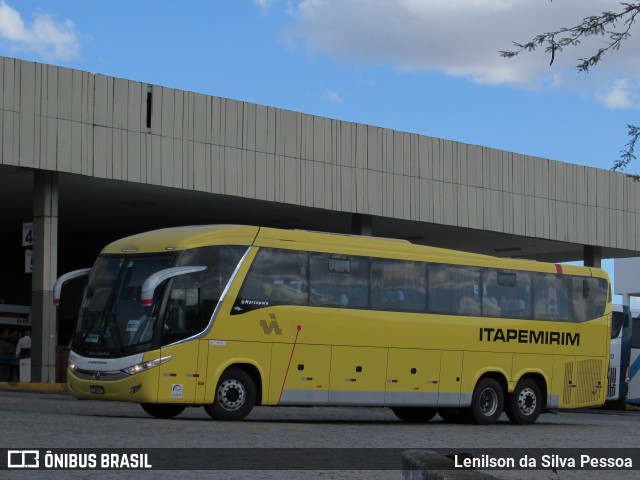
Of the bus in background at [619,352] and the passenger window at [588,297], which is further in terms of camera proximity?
the bus in background at [619,352]

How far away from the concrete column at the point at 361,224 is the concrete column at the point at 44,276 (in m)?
9.93

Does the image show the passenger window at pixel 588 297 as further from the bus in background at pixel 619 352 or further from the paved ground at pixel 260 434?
the bus in background at pixel 619 352

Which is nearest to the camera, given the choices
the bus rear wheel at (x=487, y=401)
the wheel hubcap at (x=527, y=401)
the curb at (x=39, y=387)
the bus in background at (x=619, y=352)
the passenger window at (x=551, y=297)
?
the bus rear wheel at (x=487, y=401)

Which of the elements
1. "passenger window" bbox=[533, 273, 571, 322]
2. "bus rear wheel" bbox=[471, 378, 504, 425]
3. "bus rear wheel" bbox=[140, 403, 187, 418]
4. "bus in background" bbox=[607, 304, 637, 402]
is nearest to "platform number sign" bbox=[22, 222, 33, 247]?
"bus rear wheel" bbox=[140, 403, 187, 418]

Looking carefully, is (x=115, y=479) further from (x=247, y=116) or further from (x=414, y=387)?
(x=247, y=116)

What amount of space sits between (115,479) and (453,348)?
13.0m

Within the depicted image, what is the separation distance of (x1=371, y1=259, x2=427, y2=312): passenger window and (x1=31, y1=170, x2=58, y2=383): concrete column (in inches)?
420

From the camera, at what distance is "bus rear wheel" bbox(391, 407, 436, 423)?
24403mm

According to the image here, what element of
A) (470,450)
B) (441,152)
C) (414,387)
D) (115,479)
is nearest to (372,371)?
(414,387)

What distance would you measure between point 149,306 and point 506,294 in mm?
7667

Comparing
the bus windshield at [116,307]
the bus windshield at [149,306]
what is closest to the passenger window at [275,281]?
the bus windshield at [149,306]

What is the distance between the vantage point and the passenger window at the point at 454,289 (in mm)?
22859

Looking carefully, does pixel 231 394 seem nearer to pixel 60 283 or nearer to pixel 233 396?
pixel 233 396

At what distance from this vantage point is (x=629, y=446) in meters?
17.6
